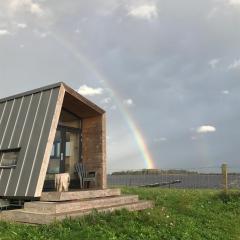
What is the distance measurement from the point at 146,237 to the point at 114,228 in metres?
0.97

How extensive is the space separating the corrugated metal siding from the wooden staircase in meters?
0.69

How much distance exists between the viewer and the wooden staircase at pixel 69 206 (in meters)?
11.8

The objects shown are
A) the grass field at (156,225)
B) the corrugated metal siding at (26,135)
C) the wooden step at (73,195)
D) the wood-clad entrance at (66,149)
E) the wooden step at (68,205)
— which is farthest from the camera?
the wood-clad entrance at (66,149)

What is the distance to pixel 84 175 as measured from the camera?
57.3ft

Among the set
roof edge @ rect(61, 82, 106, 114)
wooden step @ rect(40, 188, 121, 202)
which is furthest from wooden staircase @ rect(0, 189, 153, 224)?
roof edge @ rect(61, 82, 106, 114)

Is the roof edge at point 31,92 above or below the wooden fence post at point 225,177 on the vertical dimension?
above

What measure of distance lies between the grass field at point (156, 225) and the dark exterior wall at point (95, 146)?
2.56m

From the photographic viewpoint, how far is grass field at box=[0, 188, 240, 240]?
10.5 metres

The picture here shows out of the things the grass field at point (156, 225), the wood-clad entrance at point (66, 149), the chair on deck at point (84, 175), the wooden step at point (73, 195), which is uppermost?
the wood-clad entrance at point (66, 149)

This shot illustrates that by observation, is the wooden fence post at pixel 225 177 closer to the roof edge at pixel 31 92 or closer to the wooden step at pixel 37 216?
the wooden step at pixel 37 216

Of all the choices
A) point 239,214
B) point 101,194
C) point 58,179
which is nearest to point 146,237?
point 101,194

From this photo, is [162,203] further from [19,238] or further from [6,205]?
[19,238]

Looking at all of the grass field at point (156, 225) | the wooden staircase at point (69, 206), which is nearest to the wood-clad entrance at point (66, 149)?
the wooden staircase at point (69, 206)

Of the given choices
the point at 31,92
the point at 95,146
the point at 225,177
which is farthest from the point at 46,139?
the point at 225,177
